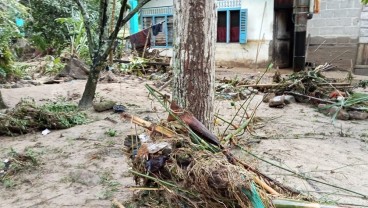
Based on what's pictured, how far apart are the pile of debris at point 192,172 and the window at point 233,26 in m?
9.38

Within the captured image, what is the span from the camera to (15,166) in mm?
3336

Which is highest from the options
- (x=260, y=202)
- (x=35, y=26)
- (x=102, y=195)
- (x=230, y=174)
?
(x=35, y=26)

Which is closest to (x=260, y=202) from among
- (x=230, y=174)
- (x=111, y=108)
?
(x=230, y=174)

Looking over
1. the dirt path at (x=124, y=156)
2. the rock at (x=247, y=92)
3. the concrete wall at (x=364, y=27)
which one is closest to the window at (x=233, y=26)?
the concrete wall at (x=364, y=27)

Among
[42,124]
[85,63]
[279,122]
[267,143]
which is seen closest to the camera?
[267,143]

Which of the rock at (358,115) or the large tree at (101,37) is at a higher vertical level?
the large tree at (101,37)

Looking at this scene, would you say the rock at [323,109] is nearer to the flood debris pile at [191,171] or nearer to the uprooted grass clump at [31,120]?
the flood debris pile at [191,171]

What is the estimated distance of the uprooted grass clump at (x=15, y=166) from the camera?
10.3 ft

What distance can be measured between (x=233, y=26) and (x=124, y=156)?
883 centimetres

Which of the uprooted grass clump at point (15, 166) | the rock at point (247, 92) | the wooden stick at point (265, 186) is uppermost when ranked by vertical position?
the wooden stick at point (265, 186)

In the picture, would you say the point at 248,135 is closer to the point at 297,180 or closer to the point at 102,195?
the point at 297,180

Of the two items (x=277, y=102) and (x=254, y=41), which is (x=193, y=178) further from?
(x=254, y=41)

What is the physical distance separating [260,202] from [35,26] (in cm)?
1239

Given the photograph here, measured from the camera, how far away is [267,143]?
4.07 metres
